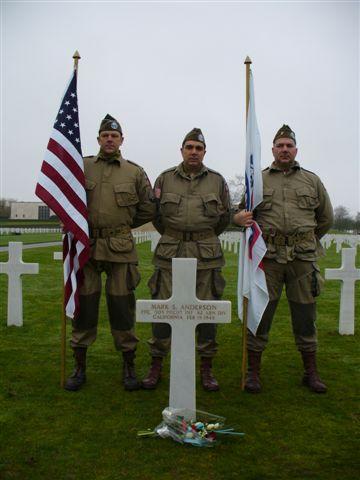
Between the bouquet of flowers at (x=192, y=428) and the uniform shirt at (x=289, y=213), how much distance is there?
4.99 feet

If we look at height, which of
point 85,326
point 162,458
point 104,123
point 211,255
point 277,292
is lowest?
point 162,458

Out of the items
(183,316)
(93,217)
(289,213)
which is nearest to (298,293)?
(289,213)

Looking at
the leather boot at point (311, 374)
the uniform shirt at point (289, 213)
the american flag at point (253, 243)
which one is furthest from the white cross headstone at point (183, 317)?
the leather boot at point (311, 374)

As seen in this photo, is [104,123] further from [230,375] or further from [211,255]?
[230,375]

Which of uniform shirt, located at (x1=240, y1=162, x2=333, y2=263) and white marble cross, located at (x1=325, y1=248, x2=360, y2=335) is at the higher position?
uniform shirt, located at (x1=240, y1=162, x2=333, y2=263)

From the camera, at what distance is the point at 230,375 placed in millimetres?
4758

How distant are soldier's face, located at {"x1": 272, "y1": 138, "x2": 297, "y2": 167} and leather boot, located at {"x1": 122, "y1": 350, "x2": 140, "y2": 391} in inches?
85.7

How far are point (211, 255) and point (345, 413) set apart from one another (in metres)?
1.66

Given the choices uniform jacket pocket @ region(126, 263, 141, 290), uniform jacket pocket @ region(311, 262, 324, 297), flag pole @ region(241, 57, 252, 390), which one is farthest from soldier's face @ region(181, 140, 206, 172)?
uniform jacket pocket @ region(311, 262, 324, 297)

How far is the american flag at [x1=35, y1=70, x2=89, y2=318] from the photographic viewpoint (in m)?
4.08

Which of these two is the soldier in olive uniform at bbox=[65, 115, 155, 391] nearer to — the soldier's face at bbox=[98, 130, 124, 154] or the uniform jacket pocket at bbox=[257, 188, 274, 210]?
the soldier's face at bbox=[98, 130, 124, 154]


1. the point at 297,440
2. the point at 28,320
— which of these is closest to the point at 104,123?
the point at 297,440

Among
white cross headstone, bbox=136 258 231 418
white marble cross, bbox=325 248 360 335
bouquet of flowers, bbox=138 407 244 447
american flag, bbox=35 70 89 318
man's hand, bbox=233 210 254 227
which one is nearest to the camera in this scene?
bouquet of flowers, bbox=138 407 244 447

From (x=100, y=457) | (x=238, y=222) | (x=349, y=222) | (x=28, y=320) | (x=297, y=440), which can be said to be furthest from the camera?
(x=349, y=222)
